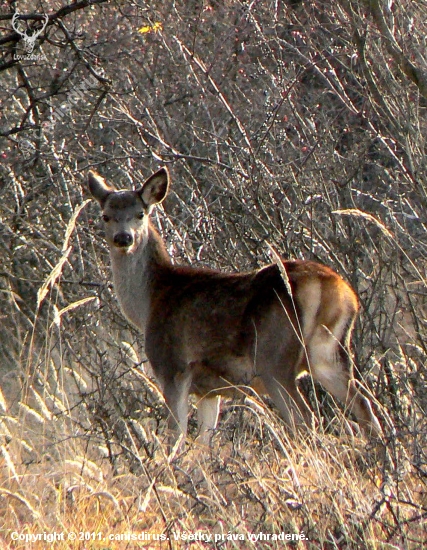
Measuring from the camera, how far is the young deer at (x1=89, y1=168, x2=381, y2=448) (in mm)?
6211

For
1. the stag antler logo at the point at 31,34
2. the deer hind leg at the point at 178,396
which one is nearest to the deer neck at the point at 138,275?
the deer hind leg at the point at 178,396

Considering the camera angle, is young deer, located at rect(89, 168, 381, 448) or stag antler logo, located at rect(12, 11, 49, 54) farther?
stag antler logo, located at rect(12, 11, 49, 54)

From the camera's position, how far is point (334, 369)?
21.2ft

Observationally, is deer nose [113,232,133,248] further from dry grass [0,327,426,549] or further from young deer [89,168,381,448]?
dry grass [0,327,426,549]

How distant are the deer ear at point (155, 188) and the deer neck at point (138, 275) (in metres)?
0.27

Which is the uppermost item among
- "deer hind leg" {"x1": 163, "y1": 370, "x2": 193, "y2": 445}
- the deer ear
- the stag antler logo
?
the stag antler logo

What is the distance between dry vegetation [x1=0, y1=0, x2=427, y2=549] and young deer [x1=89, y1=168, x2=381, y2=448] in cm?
22

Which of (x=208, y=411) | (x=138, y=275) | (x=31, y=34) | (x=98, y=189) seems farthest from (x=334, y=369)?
(x=31, y=34)

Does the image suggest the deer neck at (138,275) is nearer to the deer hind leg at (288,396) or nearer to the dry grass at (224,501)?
the deer hind leg at (288,396)

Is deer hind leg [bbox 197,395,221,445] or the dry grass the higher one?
the dry grass

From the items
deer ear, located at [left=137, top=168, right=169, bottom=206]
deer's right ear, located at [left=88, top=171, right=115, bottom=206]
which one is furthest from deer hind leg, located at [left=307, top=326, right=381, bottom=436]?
deer's right ear, located at [left=88, top=171, right=115, bottom=206]

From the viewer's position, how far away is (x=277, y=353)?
245 inches

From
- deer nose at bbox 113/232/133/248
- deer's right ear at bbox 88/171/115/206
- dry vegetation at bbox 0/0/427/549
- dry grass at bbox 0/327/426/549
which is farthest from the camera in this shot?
deer's right ear at bbox 88/171/115/206

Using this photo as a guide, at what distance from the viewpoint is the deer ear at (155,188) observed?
24.0ft
